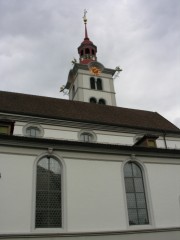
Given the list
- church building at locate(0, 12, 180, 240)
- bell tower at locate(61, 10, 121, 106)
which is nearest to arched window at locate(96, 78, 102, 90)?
bell tower at locate(61, 10, 121, 106)

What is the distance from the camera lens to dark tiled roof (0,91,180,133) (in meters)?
22.5

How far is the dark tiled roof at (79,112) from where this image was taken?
2252 centimetres

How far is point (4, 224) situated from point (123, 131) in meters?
12.9

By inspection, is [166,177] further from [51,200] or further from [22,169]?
[22,169]

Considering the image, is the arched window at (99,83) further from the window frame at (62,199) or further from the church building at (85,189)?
the window frame at (62,199)

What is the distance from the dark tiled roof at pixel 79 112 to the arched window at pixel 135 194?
7.67 meters

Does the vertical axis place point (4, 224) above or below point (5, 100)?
below

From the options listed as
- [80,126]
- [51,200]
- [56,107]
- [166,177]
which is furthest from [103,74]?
[51,200]

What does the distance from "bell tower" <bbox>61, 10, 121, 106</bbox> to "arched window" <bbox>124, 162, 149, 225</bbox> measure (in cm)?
2202

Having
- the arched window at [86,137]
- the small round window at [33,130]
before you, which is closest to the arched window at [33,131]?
the small round window at [33,130]

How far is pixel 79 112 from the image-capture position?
→ 82.0 ft

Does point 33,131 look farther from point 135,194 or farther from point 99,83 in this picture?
point 99,83

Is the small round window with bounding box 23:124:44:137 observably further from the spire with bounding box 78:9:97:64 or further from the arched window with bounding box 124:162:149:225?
the spire with bounding box 78:9:97:64

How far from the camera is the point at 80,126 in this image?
73.0 ft
